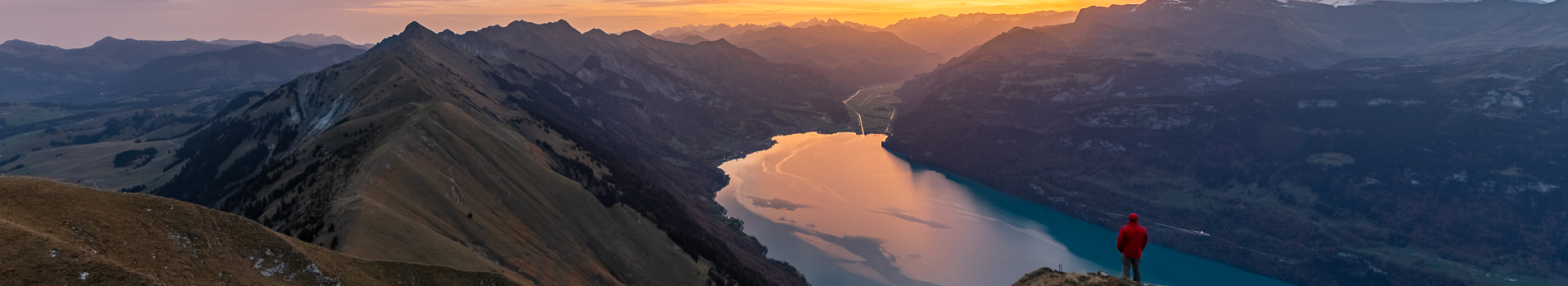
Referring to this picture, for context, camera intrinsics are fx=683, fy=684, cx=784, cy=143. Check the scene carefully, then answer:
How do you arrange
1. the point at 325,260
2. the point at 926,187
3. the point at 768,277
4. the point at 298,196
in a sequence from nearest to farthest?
1. the point at 325,260
2. the point at 298,196
3. the point at 768,277
4. the point at 926,187

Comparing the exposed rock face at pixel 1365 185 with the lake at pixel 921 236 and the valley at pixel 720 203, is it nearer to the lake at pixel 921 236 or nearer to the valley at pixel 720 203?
the valley at pixel 720 203

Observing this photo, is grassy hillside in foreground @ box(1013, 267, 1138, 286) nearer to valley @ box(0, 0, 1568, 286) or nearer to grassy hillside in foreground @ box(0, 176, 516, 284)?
valley @ box(0, 0, 1568, 286)

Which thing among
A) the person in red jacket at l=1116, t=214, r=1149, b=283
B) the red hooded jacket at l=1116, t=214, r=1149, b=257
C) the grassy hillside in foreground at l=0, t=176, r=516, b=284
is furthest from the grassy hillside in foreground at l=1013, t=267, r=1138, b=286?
the grassy hillside in foreground at l=0, t=176, r=516, b=284

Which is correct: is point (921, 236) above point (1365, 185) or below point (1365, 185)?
below

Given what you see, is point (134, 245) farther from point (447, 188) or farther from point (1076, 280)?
point (447, 188)

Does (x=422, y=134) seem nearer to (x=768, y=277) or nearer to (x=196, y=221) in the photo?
(x=768, y=277)

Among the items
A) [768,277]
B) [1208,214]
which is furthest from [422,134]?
[1208,214]

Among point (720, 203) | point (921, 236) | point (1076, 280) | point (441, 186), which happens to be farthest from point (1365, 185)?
point (441, 186)
